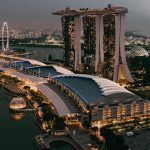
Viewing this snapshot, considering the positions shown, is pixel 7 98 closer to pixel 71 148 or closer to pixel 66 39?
pixel 71 148

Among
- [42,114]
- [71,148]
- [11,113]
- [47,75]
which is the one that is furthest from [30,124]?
[47,75]

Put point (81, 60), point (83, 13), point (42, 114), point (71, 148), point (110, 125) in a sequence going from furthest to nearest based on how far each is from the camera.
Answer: point (81, 60) → point (83, 13) → point (42, 114) → point (110, 125) → point (71, 148)

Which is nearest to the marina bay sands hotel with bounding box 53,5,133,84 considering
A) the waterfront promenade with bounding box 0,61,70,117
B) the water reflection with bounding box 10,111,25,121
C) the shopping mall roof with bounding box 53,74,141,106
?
the waterfront promenade with bounding box 0,61,70,117

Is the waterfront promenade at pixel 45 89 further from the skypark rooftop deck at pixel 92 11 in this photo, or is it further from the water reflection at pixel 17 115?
the skypark rooftop deck at pixel 92 11

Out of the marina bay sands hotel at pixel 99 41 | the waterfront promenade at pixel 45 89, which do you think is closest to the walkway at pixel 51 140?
the waterfront promenade at pixel 45 89

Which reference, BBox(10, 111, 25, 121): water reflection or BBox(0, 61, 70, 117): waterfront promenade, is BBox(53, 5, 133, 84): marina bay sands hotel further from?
BBox(10, 111, 25, 121): water reflection

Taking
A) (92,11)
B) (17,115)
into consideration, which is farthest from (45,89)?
(92,11)
